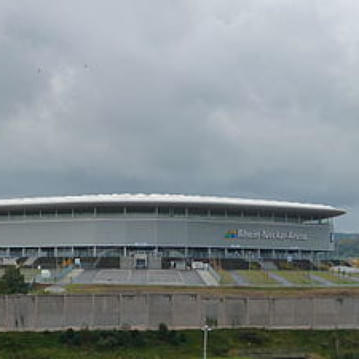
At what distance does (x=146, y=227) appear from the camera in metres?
97.2

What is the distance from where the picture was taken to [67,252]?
9919cm

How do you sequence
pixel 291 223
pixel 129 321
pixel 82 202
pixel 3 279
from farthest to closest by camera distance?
Result: pixel 291 223, pixel 82 202, pixel 3 279, pixel 129 321

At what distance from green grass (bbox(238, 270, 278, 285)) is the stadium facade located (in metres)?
12.1

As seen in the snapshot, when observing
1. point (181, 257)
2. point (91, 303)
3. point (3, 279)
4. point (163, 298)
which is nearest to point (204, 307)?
point (163, 298)

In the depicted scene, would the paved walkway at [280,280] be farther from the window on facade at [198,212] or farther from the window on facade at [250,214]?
the window on facade at [198,212]

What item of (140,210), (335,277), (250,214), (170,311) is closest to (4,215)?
(140,210)

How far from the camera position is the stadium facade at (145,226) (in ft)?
318

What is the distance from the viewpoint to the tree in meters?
61.1

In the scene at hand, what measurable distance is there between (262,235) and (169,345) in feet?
171

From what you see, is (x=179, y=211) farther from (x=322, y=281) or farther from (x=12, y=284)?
(x=12, y=284)

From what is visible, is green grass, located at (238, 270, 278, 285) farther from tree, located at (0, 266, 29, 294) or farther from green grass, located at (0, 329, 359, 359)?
tree, located at (0, 266, 29, 294)

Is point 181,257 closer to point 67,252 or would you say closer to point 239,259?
point 239,259

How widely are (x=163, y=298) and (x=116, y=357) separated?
8970mm

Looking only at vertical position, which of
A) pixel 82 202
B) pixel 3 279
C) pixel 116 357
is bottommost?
pixel 116 357
